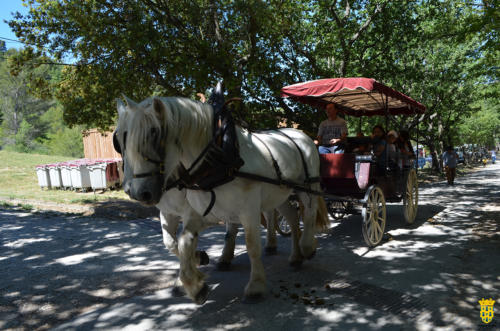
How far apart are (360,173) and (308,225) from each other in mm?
1534

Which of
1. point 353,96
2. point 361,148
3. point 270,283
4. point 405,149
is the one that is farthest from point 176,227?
point 405,149

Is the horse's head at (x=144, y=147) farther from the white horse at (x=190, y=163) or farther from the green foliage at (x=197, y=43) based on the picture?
the green foliage at (x=197, y=43)

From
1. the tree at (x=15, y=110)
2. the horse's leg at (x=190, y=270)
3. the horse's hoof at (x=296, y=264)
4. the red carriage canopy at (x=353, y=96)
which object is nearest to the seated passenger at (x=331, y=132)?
the red carriage canopy at (x=353, y=96)

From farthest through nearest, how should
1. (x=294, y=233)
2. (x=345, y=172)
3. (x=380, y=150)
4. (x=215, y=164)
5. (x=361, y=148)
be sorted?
(x=361, y=148) < (x=380, y=150) < (x=345, y=172) < (x=294, y=233) < (x=215, y=164)

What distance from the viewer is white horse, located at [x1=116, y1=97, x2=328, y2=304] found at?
2.57m

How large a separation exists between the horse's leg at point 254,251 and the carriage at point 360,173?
6.29 ft

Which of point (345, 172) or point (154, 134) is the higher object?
point (154, 134)

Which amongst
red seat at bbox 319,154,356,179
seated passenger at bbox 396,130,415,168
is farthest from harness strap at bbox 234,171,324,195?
seated passenger at bbox 396,130,415,168

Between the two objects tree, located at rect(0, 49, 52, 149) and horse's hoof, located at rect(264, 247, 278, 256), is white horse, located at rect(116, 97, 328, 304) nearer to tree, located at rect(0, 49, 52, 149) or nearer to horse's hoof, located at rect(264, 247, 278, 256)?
horse's hoof, located at rect(264, 247, 278, 256)

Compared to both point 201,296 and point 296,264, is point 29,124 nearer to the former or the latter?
point 296,264

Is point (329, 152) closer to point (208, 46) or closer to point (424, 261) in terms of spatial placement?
point (424, 261)

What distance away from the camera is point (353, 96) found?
6.54 meters

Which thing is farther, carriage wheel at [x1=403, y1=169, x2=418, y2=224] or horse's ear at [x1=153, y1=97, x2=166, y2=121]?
carriage wheel at [x1=403, y1=169, x2=418, y2=224]

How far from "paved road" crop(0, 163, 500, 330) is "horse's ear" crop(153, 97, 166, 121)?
6.00ft
